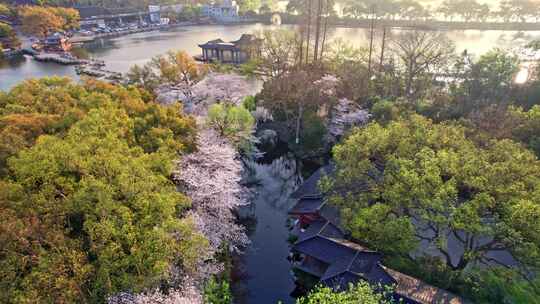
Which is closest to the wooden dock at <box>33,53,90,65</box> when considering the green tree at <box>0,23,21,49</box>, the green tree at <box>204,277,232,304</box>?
the green tree at <box>0,23,21,49</box>

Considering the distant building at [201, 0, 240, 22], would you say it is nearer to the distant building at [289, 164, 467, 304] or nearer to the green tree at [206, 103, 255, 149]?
the green tree at [206, 103, 255, 149]

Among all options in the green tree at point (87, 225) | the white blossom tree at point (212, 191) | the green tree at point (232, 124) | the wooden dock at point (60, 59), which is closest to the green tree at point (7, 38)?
the wooden dock at point (60, 59)

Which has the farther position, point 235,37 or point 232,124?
point 235,37

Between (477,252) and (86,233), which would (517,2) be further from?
(86,233)

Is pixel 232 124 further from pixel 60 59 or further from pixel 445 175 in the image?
pixel 60 59

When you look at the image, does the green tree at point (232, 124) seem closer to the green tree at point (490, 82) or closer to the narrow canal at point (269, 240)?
the narrow canal at point (269, 240)

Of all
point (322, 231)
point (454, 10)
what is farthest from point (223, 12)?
point (322, 231)

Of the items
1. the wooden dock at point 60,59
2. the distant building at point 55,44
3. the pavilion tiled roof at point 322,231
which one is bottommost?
the pavilion tiled roof at point 322,231
